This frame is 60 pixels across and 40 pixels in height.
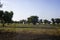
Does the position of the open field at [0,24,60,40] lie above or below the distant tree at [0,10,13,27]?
below

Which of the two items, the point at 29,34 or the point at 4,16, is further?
the point at 4,16

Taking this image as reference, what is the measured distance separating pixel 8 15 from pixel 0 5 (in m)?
34.0

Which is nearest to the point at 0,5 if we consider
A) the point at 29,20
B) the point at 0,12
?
the point at 0,12

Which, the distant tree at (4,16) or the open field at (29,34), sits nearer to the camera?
the open field at (29,34)

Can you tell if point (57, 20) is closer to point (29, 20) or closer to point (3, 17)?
point (29, 20)

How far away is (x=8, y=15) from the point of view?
6862cm

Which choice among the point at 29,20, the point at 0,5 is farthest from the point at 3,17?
the point at 29,20

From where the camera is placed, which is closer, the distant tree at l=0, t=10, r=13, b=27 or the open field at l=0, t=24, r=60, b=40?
the open field at l=0, t=24, r=60, b=40

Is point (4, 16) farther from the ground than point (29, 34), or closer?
farther from the ground

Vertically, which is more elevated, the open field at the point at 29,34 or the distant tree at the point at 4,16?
the distant tree at the point at 4,16

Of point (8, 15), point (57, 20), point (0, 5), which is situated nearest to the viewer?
point (0, 5)

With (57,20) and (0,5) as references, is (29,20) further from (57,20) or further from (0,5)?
(0,5)

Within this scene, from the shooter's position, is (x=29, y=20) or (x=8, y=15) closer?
(x=8, y=15)

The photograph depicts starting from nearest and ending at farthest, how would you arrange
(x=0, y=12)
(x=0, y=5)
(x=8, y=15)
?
(x=0, y=5), (x=0, y=12), (x=8, y=15)
